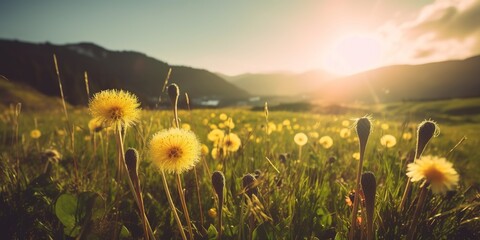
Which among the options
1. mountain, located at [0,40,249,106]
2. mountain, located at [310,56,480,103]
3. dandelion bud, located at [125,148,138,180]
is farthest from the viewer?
mountain, located at [310,56,480,103]

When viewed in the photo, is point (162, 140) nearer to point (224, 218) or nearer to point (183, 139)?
point (183, 139)

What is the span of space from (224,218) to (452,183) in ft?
4.00

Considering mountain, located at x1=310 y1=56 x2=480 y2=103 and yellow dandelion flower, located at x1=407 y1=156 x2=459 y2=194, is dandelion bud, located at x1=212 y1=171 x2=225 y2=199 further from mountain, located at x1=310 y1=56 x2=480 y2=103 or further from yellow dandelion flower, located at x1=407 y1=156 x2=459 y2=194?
mountain, located at x1=310 y1=56 x2=480 y2=103

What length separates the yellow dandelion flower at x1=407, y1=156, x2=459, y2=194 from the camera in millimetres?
905

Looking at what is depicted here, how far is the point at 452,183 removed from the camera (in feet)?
2.94

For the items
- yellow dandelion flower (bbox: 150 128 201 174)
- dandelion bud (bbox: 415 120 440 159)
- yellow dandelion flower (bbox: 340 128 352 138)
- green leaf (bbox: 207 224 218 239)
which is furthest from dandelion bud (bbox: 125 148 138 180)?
yellow dandelion flower (bbox: 340 128 352 138)

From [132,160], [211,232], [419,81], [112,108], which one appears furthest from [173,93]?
[419,81]

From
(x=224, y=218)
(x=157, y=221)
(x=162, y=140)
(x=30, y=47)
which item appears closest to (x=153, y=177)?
(x=157, y=221)

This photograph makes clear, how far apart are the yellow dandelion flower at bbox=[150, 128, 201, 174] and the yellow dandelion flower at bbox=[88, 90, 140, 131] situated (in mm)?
201

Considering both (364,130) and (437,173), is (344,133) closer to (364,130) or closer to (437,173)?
(364,130)

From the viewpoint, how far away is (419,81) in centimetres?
12875

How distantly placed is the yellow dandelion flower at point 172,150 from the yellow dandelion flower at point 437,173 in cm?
86


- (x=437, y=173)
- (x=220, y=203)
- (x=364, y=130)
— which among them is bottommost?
(x=220, y=203)

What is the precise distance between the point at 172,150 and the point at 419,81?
493ft
